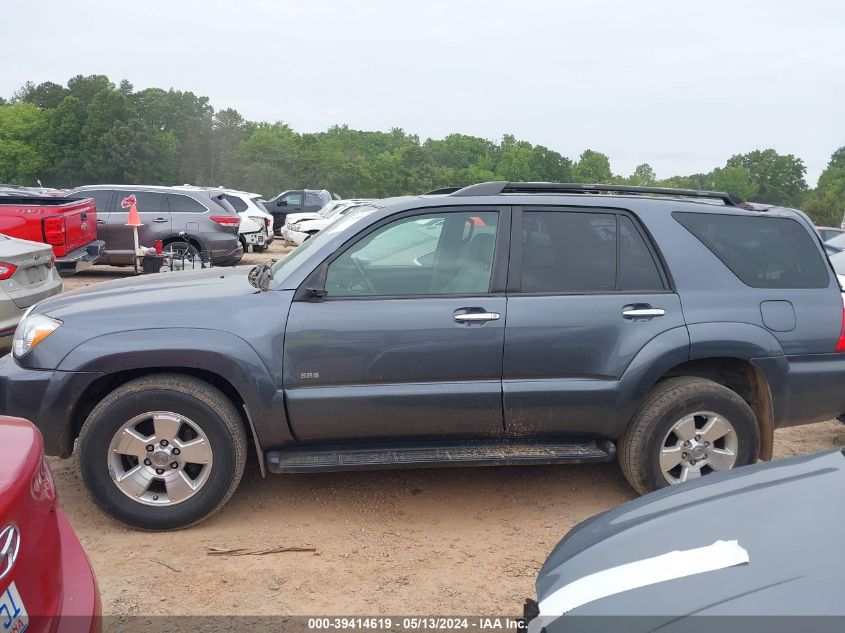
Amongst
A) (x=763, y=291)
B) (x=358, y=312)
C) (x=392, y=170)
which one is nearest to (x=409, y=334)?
(x=358, y=312)

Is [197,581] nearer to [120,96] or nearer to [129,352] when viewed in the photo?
[129,352]

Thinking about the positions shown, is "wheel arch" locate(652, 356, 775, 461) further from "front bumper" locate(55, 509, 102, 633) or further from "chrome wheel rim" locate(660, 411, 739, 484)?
"front bumper" locate(55, 509, 102, 633)

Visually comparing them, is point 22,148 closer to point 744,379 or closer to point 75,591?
point 744,379

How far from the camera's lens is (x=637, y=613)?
1759 millimetres

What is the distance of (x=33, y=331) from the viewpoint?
3842mm

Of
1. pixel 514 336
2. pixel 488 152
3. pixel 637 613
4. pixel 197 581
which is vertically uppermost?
pixel 488 152

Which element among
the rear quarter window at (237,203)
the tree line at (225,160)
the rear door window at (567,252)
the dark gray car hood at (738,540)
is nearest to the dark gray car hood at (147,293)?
the rear door window at (567,252)

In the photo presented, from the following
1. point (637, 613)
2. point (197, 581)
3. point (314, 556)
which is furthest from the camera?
point (314, 556)

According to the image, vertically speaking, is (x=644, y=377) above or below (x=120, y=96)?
below

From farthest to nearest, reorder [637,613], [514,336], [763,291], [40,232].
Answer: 1. [40,232]
2. [763,291]
3. [514,336]
4. [637,613]

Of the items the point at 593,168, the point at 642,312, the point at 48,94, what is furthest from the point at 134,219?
the point at 48,94

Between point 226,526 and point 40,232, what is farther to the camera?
point 40,232

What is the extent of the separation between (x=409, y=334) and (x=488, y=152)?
275ft

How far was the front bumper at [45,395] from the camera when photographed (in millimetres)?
3723
